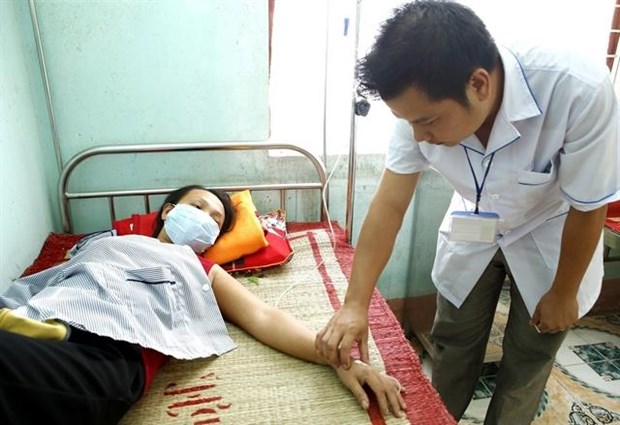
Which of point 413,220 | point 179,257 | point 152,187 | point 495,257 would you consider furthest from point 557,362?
point 152,187

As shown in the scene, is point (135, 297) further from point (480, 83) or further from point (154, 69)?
point (154, 69)

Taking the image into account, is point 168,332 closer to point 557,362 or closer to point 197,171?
point 197,171

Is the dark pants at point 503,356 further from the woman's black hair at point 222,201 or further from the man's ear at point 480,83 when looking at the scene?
the woman's black hair at point 222,201

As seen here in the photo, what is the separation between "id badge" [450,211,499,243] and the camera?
1119 millimetres

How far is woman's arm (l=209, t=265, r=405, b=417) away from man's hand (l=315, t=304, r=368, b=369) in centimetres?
5

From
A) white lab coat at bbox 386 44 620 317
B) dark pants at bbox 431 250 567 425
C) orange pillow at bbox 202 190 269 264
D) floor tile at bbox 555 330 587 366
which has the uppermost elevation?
white lab coat at bbox 386 44 620 317

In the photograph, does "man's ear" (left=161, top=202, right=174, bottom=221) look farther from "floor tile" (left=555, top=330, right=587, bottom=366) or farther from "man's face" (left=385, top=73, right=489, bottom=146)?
"floor tile" (left=555, top=330, right=587, bottom=366)

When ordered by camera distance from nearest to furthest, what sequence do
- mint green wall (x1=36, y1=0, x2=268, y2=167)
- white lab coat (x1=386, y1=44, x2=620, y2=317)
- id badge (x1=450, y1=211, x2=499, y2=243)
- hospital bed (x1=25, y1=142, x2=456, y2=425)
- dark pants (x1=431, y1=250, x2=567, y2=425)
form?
white lab coat (x1=386, y1=44, x2=620, y2=317) < hospital bed (x1=25, y1=142, x2=456, y2=425) < id badge (x1=450, y1=211, x2=499, y2=243) < dark pants (x1=431, y1=250, x2=567, y2=425) < mint green wall (x1=36, y1=0, x2=268, y2=167)

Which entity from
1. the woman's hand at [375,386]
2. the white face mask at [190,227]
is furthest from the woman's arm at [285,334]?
the white face mask at [190,227]

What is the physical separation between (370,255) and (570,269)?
1.49ft

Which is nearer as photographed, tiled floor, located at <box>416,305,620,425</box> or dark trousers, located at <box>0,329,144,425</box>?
dark trousers, located at <box>0,329,144,425</box>

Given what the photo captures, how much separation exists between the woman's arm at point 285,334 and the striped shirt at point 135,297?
6cm

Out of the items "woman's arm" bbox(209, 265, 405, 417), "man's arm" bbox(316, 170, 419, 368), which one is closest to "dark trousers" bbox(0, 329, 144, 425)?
"woman's arm" bbox(209, 265, 405, 417)

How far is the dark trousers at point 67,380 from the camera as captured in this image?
81cm
